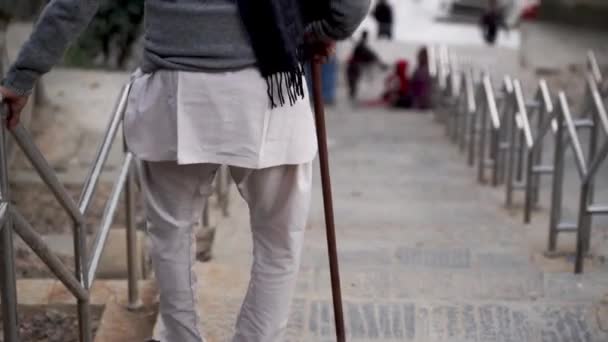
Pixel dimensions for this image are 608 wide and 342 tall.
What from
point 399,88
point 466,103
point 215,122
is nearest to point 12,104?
point 215,122

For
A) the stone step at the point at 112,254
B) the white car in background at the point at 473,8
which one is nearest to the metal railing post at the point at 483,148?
the stone step at the point at 112,254

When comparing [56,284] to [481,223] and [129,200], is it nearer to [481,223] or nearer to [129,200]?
[129,200]

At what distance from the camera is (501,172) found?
6605mm

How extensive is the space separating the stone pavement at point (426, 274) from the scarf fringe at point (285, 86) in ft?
3.04

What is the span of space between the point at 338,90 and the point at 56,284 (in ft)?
38.7

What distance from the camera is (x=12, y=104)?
2314 millimetres

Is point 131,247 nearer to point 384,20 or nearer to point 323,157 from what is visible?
point 323,157

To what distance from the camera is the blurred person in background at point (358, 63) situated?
1369 cm

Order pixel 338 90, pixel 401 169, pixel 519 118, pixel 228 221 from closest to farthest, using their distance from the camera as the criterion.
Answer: pixel 228 221 → pixel 519 118 → pixel 401 169 → pixel 338 90

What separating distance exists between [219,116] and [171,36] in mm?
231

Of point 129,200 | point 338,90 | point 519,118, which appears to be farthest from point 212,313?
point 338,90

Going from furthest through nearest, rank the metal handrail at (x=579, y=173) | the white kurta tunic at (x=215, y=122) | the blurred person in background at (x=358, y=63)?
the blurred person in background at (x=358, y=63), the metal handrail at (x=579, y=173), the white kurta tunic at (x=215, y=122)

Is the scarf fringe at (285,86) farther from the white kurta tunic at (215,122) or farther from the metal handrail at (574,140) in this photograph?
the metal handrail at (574,140)

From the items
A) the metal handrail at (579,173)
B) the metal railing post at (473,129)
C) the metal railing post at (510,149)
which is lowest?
the metal railing post at (473,129)
